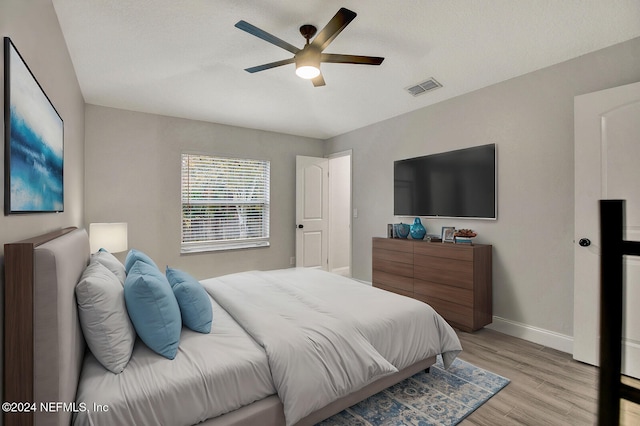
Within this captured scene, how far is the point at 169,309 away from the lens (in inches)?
61.3

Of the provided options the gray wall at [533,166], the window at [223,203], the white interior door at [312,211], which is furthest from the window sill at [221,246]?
the gray wall at [533,166]

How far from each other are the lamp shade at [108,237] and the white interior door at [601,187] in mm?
4324

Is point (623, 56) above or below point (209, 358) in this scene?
above

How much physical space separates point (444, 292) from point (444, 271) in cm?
22

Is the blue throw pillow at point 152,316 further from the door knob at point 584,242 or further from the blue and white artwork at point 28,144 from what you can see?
the door knob at point 584,242

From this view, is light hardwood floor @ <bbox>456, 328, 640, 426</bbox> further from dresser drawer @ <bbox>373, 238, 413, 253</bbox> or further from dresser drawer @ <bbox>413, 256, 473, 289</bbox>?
dresser drawer @ <bbox>373, 238, 413, 253</bbox>

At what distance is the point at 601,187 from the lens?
2.40m

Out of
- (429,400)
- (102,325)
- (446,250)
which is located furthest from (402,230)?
(102,325)

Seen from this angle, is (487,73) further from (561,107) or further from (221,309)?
(221,309)

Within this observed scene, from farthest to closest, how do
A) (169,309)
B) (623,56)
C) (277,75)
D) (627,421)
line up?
(277,75) → (623,56) → (627,421) → (169,309)

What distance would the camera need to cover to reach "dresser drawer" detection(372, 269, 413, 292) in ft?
11.9

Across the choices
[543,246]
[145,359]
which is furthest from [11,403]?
[543,246]

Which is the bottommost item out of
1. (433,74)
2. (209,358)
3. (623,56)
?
(209,358)

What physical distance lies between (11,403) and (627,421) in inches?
119
